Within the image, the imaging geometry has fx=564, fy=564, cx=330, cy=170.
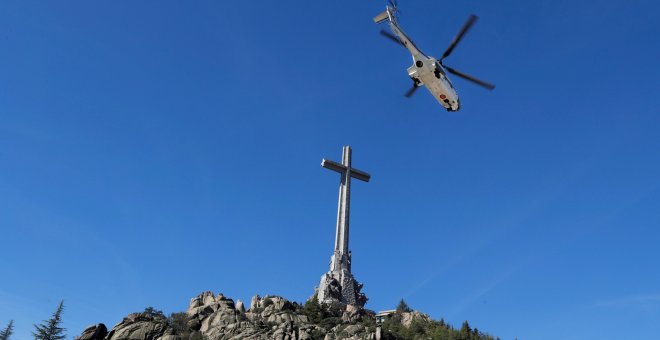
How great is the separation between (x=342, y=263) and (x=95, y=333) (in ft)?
97.9

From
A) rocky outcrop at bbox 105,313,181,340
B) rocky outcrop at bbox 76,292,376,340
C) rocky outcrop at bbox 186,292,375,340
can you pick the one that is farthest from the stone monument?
rocky outcrop at bbox 105,313,181,340

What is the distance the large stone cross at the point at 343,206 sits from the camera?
72.1m

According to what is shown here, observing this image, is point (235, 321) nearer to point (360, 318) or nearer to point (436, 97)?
point (360, 318)

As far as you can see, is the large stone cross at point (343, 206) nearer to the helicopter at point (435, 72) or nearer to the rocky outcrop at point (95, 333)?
the rocky outcrop at point (95, 333)

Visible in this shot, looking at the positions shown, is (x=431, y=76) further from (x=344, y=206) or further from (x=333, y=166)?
(x=333, y=166)

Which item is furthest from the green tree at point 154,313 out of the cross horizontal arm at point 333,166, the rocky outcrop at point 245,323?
the cross horizontal arm at point 333,166

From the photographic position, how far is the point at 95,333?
55.1 m

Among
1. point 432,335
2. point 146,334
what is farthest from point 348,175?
point 146,334

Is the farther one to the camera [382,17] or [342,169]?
[342,169]

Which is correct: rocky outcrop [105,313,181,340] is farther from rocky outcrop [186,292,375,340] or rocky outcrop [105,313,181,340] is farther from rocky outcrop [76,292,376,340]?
rocky outcrop [186,292,375,340]

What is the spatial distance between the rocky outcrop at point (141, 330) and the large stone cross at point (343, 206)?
2306 cm

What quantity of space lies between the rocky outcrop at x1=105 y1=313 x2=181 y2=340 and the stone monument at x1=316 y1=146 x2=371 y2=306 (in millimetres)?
19225

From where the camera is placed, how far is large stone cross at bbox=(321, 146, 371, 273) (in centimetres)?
7206

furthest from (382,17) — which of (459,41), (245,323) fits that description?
(245,323)
